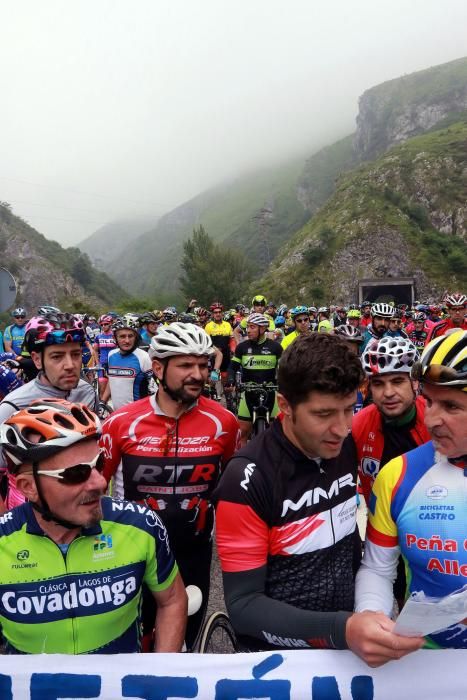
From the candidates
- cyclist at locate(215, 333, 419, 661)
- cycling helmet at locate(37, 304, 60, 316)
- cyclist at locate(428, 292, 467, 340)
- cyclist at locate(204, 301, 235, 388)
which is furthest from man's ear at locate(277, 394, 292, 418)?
cyclist at locate(204, 301, 235, 388)

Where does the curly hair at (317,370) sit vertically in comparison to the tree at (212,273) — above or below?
below

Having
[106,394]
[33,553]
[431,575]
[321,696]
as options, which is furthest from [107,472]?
[106,394]

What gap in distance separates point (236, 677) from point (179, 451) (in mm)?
1451

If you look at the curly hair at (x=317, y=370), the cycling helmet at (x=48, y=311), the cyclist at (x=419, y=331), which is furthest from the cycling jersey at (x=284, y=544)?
the cyclist at (x=419, y=331)

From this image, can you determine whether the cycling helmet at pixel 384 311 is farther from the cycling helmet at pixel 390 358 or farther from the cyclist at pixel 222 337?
the cycling helmet at pixel 390 358

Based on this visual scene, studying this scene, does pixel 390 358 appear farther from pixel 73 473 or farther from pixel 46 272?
pixel 46 272

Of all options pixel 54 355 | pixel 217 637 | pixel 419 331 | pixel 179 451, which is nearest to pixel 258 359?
pixel 54 355

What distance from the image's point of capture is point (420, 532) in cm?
195

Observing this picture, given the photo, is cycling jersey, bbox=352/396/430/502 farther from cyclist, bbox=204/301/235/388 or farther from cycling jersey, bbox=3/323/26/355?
cycling jersey, bbox=3/323/26/355

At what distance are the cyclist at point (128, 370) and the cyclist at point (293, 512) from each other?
5.10 metres

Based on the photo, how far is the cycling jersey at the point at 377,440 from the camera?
3.21 metres

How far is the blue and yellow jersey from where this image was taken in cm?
Answer: 191

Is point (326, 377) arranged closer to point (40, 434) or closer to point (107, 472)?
point (40, 434)

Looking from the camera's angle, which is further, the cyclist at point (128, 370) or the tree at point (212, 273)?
the tree at point (212, 273)
